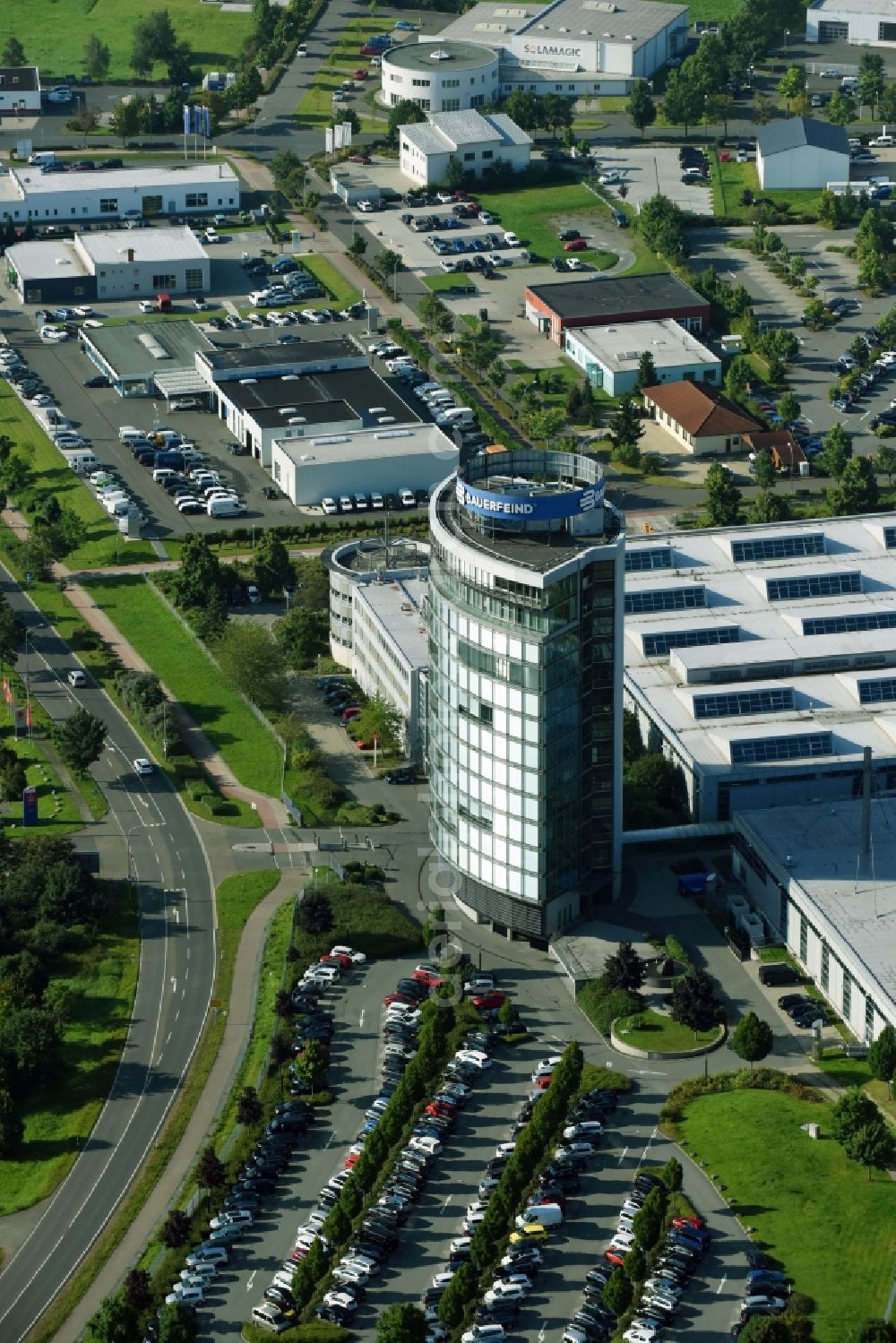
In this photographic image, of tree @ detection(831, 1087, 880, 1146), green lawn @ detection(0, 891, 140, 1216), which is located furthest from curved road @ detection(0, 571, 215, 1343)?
tree @ detection(831, 1087, 880, 1146)

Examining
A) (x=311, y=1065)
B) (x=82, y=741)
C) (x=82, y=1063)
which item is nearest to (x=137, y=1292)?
(x=311, y=1065)

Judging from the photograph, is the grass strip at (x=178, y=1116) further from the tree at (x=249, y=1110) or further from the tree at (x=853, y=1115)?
the tree at (x=853, y=1115)

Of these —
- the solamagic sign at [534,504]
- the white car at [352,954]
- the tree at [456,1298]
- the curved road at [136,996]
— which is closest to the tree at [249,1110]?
the curved road at [136,996]

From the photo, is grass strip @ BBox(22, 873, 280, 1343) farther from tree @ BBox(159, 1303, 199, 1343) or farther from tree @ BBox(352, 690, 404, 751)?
tree @ BBox(352, 690, 404, 751)

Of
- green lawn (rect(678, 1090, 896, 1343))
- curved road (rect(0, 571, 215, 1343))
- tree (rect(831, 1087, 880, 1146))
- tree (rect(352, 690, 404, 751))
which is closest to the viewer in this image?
green lawn (rect(678, 1090, 896, 1343))

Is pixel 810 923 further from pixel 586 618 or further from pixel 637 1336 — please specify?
pixel 637 1336
